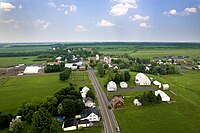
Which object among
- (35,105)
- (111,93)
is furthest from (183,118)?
(35,105)

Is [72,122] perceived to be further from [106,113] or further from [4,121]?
[4,121]

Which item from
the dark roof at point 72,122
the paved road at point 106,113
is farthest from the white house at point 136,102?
the dark roof at point 72,122

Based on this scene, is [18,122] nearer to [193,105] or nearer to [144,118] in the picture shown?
[144,118]

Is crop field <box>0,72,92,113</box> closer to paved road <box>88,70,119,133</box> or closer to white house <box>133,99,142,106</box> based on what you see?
paved road <box>88,70,119,133</box>

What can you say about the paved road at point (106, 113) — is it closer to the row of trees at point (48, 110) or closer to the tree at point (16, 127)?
the row of trees at point (48, 110)

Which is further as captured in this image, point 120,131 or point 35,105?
point 35,105

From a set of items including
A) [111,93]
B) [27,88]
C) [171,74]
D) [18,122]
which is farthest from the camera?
[171,74]

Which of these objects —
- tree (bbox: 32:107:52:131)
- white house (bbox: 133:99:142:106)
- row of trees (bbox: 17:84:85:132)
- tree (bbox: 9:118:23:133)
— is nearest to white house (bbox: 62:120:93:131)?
row of trees (bbox: 17:84:85:132)

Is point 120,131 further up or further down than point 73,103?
further down
